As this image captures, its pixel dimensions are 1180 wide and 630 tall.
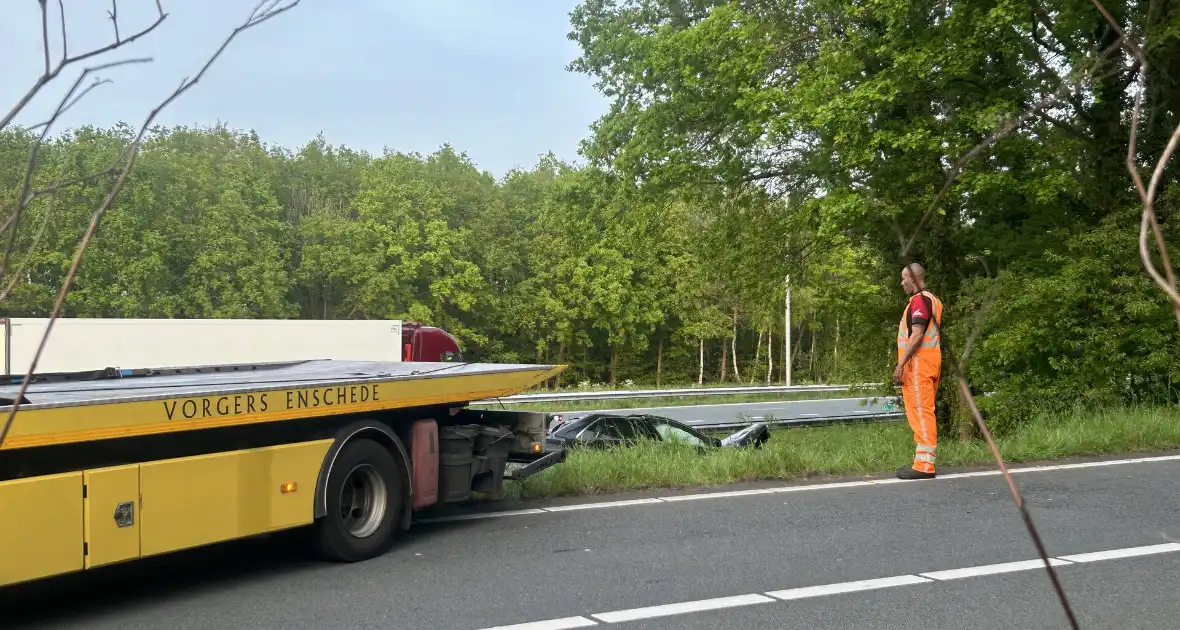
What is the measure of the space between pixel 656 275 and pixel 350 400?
50497 mm

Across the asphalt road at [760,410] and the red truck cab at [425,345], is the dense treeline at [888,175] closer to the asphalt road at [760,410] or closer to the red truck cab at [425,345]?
the red truck cab at [425,345]

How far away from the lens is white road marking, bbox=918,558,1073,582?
606cm

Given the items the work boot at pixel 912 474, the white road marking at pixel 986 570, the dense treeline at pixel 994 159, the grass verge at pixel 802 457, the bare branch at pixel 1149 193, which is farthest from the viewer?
the dense treeline at pixel 994 159

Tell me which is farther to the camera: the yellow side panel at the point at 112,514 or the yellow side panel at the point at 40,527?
the yellow side panel at the point at 112,514

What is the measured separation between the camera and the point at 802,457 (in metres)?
10.3

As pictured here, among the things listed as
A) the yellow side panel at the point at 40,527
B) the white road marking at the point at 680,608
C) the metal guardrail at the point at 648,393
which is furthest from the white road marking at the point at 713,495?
the metal guardrail at the point at 648,393

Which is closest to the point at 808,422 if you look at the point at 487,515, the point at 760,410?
the point at 760,410

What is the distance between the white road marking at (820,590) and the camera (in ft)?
17.3

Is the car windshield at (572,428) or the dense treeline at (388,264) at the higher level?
the dense treeline at (388,264)

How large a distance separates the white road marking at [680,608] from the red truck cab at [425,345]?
64.1 feet

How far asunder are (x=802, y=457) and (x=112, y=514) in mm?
6660

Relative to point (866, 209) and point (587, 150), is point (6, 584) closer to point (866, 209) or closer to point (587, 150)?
point (866, 209)

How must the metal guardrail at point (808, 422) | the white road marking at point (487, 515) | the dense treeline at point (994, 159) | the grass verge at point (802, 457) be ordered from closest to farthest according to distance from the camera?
the white road marking at point (487, 515) < the grass verge at point (802, 457) < the dense treeline at point (994, 159) < the metal guardrail at point (808, 422)

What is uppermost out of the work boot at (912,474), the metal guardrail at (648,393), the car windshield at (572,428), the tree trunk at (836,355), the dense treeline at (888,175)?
the dense treeline at (888,175)
